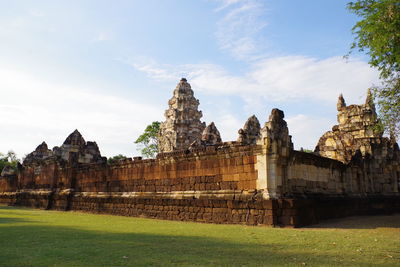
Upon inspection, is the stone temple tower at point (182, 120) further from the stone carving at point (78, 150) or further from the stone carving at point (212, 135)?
the stone carving at point (212, 135)

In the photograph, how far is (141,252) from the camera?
535cm

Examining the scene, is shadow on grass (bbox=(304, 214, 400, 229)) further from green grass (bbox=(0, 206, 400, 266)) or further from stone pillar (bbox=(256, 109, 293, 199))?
green grass (bbox=(0, 206, 400, 266))

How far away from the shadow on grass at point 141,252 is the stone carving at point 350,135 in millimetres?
11261

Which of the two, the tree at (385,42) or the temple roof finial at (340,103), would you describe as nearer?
the tree at (385,42)

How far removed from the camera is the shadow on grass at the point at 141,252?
4648mm

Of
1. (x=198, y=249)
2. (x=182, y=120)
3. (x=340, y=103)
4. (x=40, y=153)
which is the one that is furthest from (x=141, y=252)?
(x=182, y=120)

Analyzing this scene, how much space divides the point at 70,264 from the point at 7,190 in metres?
28.2

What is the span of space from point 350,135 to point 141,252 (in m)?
14.6

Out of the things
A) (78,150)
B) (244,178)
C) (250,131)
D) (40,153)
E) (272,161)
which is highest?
(40,153)

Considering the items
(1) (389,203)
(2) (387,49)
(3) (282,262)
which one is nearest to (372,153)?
(1) (389,203)

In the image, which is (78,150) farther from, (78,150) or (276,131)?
(276,131)

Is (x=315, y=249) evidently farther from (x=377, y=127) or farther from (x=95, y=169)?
(x=95, y=169)

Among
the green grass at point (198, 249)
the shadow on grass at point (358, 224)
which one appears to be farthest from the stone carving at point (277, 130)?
the green grass at point (198, 249)

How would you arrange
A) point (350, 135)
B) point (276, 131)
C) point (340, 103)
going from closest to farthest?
point (276, 131), point (350, 135), point (340, 103)
